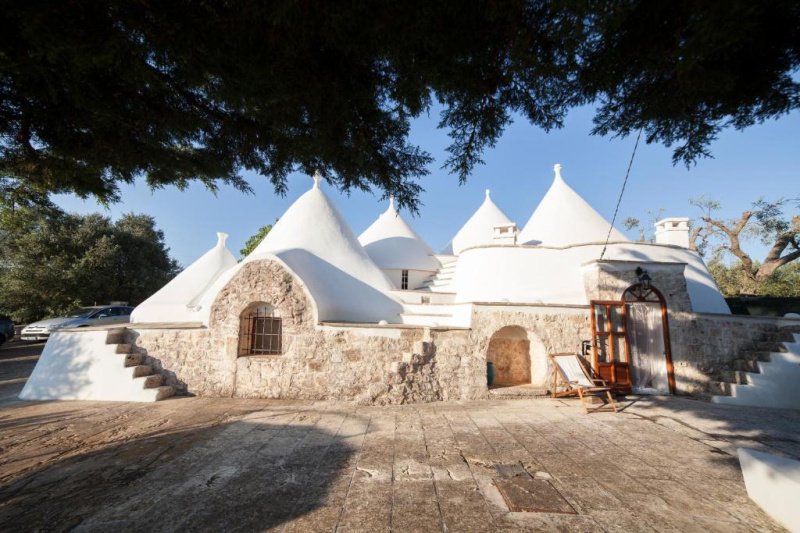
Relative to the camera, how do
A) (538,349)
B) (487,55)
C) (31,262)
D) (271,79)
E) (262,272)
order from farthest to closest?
1. (31,262)
2. (538,349)
3. (262,272)
4. (271,79)
5. (487,55)

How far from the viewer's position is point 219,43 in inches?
85.7

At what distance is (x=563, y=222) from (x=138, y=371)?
13454 mm

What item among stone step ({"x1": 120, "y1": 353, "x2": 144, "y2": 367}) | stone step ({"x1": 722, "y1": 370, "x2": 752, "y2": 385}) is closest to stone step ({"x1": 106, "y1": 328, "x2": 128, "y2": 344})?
stone step ({"x1": 120, "y1": 353, "x2": 144, "y2": 367})

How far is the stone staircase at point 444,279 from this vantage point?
39.2 feet

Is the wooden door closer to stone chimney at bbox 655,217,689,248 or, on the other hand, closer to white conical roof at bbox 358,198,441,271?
stone chimney at bbox 655,217,689,248

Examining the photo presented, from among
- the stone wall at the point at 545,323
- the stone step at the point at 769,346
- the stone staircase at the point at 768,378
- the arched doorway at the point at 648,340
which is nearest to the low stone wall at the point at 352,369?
the stone wall at the point at 545,323

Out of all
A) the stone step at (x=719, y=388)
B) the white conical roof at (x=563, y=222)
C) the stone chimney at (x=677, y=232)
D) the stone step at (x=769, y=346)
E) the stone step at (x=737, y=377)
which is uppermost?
the white conical roof at (x=563, y=222)

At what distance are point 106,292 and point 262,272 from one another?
61.4ft

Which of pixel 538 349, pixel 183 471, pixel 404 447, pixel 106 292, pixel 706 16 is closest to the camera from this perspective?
pixel 706 16

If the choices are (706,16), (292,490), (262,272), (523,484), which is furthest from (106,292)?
(706,16)

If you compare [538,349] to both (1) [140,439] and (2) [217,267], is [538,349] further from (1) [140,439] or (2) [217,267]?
(2) [217,267]

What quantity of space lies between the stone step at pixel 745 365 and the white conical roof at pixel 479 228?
401 inches

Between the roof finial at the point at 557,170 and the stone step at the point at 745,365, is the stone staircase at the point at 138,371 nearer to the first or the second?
the stone step at the point at 745,365

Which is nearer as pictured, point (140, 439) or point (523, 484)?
point (523, 484)
